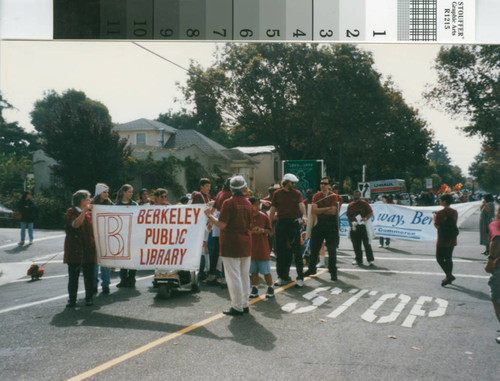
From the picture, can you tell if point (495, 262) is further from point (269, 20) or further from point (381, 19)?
point (269, 20)

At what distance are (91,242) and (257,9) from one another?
4482 millimetres

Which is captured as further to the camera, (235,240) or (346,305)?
(346,305)

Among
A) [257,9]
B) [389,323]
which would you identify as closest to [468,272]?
[389,323]

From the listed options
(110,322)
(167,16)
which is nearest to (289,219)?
(110,322)

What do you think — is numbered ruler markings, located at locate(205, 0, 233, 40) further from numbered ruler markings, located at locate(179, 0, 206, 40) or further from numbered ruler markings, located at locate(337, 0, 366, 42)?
numbered ruler markings, located at locate(337, 0, 366, 42)

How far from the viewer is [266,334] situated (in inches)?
223

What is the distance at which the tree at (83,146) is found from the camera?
2264 cm

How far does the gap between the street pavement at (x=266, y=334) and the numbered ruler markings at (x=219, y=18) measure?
422 cm

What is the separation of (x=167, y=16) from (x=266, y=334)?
4.91 meters

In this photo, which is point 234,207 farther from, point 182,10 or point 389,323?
point 182,10

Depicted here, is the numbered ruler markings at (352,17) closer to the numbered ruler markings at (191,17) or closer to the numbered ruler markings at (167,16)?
the numbered ruler markings at (191,17)

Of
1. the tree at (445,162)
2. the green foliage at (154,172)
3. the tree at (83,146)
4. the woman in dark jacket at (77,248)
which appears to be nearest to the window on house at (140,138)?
the green foliage at (154,172)

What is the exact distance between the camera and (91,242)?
7504 mm

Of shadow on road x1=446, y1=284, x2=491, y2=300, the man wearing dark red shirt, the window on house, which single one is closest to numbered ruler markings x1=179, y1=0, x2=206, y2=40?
the man wearing dark red shirt
